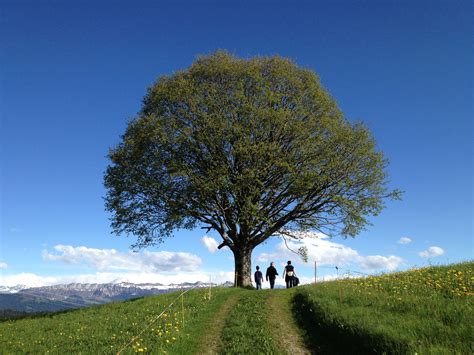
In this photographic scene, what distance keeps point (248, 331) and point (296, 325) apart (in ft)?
8.66

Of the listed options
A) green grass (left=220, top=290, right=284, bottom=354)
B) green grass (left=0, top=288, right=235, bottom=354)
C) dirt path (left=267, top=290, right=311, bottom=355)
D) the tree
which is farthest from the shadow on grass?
the tree

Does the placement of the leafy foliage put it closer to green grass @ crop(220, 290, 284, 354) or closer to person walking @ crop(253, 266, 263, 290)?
person walking @ crop(253, 266, 263, 290)

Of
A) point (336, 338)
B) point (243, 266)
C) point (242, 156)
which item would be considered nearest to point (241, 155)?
point (242, 156)

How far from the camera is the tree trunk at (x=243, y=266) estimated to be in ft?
119

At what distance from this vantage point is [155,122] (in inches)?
1328

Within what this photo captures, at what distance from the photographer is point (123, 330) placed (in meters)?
19.7

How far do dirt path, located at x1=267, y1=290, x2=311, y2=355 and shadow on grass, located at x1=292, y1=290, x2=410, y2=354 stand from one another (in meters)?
0.34

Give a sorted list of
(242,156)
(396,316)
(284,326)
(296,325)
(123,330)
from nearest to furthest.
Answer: (396,316)
(284,326)
(296,325)
(123,330)
(242,156)

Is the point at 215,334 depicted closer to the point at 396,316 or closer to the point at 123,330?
the point at 123,330

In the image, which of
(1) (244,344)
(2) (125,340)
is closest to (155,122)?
(2) (125,340)

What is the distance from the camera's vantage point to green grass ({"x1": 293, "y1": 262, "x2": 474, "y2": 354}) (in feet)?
37.6

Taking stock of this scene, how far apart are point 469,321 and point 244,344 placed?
769cm

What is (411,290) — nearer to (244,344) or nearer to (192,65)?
(244,344)

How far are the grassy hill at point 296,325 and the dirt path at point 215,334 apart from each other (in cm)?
4
